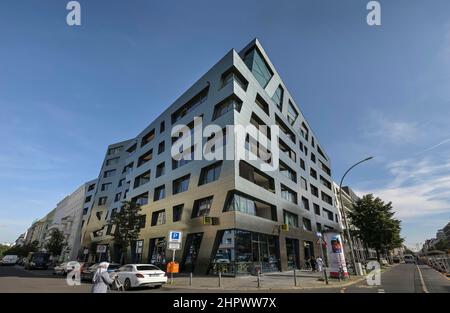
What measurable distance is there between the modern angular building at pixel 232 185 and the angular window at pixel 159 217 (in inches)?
5.2

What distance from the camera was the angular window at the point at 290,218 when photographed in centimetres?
3193

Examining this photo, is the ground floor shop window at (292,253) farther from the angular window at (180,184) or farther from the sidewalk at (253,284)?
the angular window at (180,184)

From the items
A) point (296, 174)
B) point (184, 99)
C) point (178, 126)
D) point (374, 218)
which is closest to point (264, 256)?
point (296, 174)

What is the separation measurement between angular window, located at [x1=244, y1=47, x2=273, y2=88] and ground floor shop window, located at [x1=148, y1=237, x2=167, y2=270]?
77.6ft

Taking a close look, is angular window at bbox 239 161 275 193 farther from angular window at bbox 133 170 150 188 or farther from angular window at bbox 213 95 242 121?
angular window at bbox 133 170 150 188

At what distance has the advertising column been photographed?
19156 millimetres

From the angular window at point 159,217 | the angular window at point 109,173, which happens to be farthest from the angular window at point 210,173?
the angular window at point 109,173

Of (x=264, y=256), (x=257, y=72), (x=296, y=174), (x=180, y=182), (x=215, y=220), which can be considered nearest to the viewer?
(x=215, y=220)

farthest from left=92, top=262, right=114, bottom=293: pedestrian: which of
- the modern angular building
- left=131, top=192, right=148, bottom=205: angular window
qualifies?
left=131, top=192, right=148, bottom=205: angular window

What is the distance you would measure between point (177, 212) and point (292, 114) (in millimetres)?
25792

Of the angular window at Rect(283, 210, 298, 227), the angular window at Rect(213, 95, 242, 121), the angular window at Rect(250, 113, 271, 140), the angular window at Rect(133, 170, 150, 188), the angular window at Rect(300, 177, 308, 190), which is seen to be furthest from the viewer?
the angular window at Rect(133, 170, 150, 188)

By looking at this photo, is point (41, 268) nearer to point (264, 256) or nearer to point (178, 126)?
point (178, 126)

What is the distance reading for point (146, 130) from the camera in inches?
1746
